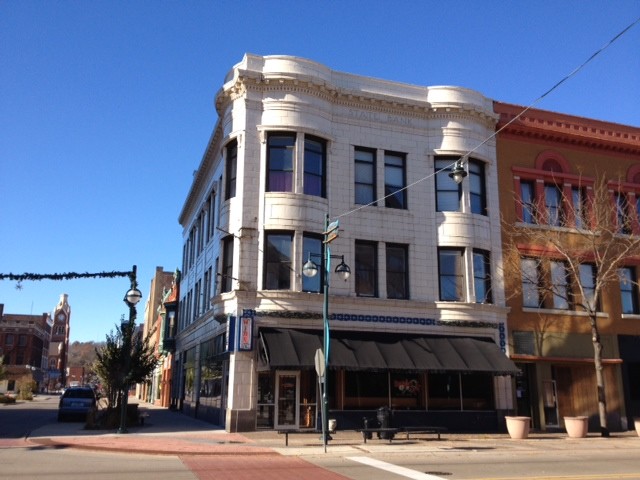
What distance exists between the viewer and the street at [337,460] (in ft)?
42.7

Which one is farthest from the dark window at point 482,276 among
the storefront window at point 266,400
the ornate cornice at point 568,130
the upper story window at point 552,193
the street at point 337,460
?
the storefront window at point 266,400

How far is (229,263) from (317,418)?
706cm

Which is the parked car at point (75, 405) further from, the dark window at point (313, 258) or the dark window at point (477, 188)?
the dark window at point (477, 188)

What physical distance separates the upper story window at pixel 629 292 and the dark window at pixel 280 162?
16475mm

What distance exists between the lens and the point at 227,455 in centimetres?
1695

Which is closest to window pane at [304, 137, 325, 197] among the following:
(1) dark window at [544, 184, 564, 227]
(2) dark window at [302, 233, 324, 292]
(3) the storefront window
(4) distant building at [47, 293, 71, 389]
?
(2) dark window at [302, 233, 324, 292]

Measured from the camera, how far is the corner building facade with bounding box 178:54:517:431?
23141 mm

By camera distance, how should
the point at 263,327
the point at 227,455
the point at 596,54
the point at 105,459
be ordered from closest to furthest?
the point at 596,54 → the point at 105,459 → the point at 227,455 → the point at 263,327

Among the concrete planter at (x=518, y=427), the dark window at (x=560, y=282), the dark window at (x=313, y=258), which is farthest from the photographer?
the dark window at (x=560, y=282)

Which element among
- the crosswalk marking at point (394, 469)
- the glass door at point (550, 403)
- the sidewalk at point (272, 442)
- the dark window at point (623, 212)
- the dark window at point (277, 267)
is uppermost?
the dark window at point (623, 212)

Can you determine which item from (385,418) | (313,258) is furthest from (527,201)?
(385,418)

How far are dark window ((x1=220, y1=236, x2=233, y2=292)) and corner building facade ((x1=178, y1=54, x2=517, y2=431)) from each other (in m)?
0.07

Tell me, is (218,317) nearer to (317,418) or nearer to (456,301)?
(317,418)

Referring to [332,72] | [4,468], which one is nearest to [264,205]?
[332,72]
